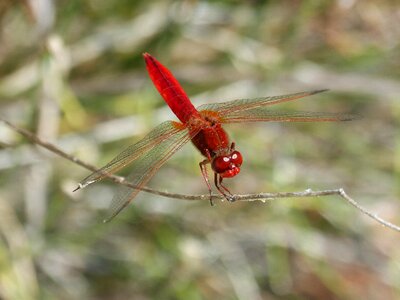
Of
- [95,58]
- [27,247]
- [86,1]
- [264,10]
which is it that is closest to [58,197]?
[27,247]

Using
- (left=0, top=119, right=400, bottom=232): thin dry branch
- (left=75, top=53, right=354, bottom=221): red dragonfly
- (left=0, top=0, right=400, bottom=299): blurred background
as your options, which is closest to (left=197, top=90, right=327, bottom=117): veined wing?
(left=75, top=53, right=354, bottom=221): red dragonfly

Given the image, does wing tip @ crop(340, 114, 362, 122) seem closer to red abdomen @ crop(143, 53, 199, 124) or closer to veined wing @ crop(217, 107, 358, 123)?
veined wing @ crop(217, 107, 358, 123)

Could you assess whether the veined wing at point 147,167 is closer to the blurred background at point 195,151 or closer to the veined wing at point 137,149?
the veined wing at point 137,149

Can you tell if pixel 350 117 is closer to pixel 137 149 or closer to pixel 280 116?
pixel 280 116

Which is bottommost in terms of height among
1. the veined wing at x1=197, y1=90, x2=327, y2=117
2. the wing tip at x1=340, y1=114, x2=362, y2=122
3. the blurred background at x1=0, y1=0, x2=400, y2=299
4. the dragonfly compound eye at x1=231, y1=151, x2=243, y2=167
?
the blurred background at x1=0, y1=0, x2=400, y2=299

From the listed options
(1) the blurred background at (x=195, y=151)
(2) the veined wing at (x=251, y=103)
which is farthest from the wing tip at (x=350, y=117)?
(1) the blurred background at (x=195, y=151)

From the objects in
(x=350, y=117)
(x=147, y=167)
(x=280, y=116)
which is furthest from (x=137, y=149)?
(x=350, y=117)

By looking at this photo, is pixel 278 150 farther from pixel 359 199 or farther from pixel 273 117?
pixel 273 117

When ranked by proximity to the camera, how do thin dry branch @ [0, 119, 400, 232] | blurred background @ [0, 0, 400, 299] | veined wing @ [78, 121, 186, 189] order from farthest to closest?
blurred background @ [0, 0, 400, 299]
veined wing @ [78, 121, 186, 189]
thin dry branch @ [0, 119, 400, 232]
